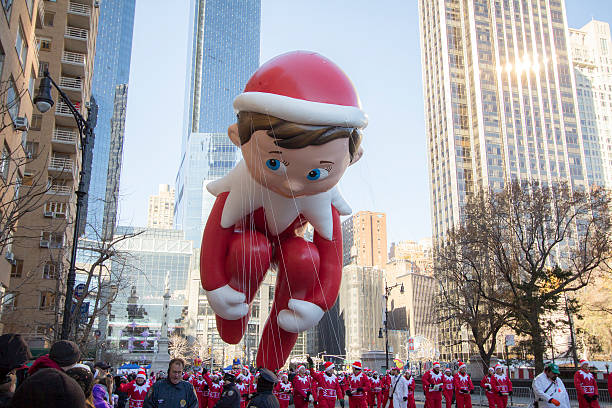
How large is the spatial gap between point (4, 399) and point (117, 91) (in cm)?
12012

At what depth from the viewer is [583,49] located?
126688 mm

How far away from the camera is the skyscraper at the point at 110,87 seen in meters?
104

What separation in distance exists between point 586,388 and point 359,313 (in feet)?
225

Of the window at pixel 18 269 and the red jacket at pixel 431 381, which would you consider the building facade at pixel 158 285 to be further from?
the red jacket at pixel 431 381

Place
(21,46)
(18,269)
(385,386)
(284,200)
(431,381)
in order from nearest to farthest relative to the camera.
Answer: (284,200), (431,381), (21,46), (385,386), (18,269)

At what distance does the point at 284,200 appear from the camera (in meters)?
7.86

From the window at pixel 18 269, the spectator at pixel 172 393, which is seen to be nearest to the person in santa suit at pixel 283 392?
the spectator at pixel 172 393

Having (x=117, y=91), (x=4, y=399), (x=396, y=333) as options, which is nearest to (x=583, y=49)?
(x=396, y=333)

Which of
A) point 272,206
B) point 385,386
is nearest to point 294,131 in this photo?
point 272,206

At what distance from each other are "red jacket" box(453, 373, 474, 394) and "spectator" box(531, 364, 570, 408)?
5.34 metres

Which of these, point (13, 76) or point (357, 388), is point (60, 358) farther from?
point (13, 76)

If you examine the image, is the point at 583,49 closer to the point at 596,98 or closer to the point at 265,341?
the point at 596,98

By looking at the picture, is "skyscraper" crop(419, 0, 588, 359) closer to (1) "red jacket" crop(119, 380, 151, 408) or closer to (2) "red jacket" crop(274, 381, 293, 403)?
(2) "red jacket" crop(274, 381, 293, 403)

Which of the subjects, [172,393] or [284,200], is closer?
[172,393]
